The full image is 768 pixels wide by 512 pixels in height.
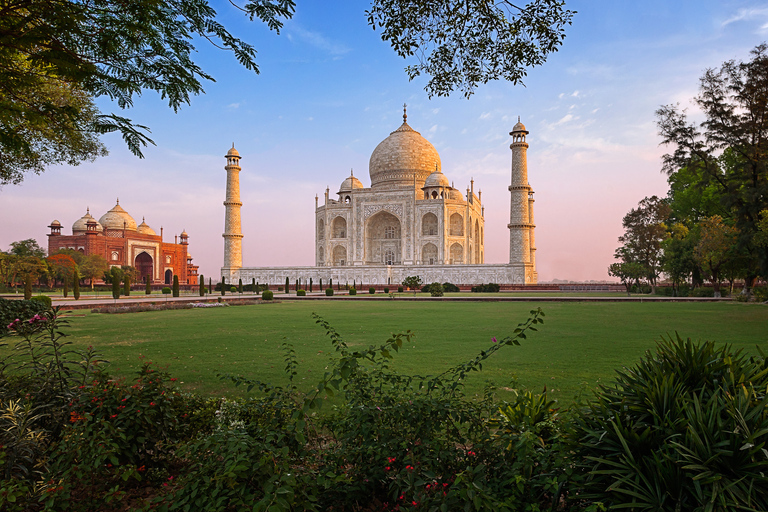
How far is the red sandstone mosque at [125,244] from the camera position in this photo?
4259cm

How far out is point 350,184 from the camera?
4397cm

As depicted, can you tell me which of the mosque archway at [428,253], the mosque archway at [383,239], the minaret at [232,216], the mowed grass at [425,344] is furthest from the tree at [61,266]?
the mowed grass at [425,344]

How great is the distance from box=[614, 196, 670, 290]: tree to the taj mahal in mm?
6715

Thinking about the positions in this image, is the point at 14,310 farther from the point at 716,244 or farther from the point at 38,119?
the point at 716,244

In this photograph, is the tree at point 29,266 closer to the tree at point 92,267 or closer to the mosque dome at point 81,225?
the tree at point 92,267

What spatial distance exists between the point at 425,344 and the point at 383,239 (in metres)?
35.2

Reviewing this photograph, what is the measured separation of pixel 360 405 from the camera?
244 cm

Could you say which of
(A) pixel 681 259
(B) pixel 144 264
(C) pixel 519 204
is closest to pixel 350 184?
(C) pixel 519 204

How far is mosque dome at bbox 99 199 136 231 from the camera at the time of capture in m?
47.0

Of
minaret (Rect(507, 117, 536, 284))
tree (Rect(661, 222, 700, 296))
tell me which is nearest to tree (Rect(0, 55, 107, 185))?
tree (Rect(661, 222, 700, 296))

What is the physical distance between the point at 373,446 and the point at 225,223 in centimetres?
3869

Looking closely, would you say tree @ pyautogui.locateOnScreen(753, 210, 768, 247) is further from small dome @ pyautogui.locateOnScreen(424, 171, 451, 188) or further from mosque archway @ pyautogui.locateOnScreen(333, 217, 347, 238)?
mosque archway @ pyautogui.locateOnScreen(333, 217, 347, 238)

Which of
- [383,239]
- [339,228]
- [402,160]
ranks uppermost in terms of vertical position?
[402,160]

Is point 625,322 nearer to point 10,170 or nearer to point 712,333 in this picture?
point 712,333
